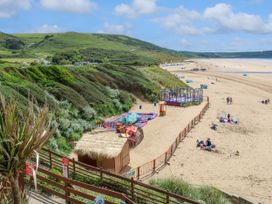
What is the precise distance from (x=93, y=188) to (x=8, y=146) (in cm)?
367

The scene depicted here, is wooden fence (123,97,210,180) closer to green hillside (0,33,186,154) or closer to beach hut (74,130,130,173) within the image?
beach hut (74,130,130,173)

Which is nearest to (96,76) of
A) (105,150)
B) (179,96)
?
(179,96)

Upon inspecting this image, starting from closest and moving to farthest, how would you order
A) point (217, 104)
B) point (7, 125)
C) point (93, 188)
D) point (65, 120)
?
1. point (7, 125)
2. point (93, 188)
3. point (65, 120)
4. point (217, 104)

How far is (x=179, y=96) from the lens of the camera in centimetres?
4075

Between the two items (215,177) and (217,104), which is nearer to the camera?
(215,177)

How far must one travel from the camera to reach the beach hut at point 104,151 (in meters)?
16.3

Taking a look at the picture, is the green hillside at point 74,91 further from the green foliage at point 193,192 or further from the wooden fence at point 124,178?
the green foliage at point 193,192

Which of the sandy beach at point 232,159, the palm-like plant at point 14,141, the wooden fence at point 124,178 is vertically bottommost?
the sandy beach at point 232,159

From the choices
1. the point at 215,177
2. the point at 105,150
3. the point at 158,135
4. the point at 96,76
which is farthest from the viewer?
the point at 96,76

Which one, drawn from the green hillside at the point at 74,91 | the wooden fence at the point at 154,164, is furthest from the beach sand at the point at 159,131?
the green hillside at the point at 74,91

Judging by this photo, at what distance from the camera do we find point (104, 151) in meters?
16.4

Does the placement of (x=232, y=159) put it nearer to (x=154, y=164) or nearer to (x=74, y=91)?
(x=154, y=164)

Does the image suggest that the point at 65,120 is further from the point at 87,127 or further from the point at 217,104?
the point at 217,104

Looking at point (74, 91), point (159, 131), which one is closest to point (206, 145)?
point (159, 131)
